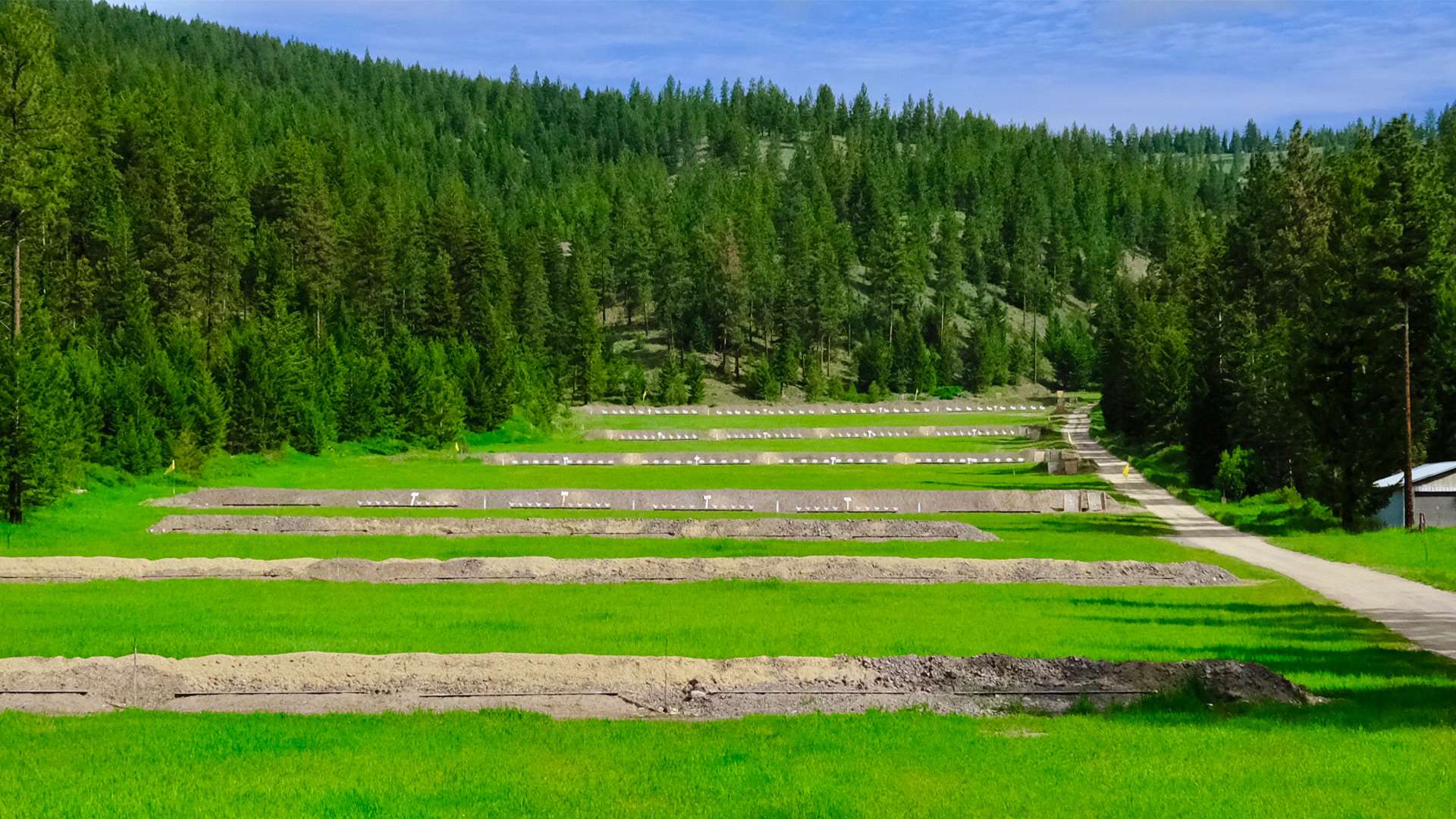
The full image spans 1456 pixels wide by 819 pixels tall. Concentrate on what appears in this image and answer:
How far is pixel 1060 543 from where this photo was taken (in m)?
43.3

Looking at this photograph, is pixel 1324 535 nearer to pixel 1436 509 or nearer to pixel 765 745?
pixel 1436 509

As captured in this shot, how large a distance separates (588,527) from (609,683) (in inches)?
1076

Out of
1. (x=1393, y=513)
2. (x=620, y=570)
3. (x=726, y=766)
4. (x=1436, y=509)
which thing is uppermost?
(x=726, y=766)

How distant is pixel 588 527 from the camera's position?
4609 centimetres

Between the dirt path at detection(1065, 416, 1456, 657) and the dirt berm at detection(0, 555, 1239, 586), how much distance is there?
3240mm

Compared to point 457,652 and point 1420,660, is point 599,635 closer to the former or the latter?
point 457,652

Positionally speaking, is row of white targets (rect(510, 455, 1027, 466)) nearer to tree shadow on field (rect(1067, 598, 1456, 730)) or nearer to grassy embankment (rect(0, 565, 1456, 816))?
tree shadow on field (rect(1067, 598, 1456, 730))

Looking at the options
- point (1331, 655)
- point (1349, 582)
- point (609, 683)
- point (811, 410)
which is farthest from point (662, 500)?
point (811, 410)

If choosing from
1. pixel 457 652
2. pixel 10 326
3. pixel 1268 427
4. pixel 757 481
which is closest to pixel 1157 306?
pixel 1268 427

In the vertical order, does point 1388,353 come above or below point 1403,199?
below

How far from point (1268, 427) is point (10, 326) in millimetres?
66163

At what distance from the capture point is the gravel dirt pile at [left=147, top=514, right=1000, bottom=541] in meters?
45.0

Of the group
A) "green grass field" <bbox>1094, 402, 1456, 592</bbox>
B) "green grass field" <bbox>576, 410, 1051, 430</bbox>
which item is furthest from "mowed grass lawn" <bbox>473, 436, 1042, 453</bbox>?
"green grass field" <bbox>1094, 402, 1456, 592</bbox>

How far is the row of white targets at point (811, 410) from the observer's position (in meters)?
128
